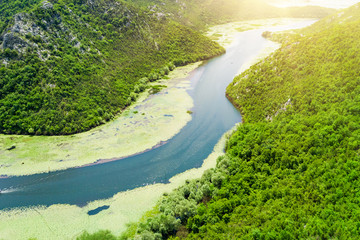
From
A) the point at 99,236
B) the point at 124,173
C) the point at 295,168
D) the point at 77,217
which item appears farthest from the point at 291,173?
the point at 77,217

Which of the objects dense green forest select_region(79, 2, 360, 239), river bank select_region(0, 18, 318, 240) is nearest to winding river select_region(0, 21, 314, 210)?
river bank select_region(0, 18, 318, 240)

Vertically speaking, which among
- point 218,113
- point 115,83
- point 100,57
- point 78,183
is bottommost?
point 78,183

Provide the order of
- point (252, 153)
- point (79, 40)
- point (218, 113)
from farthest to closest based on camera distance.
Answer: point (79, 40) < point (218, 113) < point (252, 153)

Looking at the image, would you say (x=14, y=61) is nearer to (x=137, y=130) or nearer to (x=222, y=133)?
(x=137, y=130)

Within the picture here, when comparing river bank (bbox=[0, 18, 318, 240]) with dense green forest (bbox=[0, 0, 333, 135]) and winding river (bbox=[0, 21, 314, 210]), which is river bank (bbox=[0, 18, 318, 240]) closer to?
winding river (bbox=[0, 21, 314, 210])

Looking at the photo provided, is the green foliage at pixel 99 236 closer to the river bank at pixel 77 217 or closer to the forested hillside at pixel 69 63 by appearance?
the river bank at pixel 77 217

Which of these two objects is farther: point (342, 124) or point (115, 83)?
point (115, 83)

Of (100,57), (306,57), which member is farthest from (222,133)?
(100,57)
